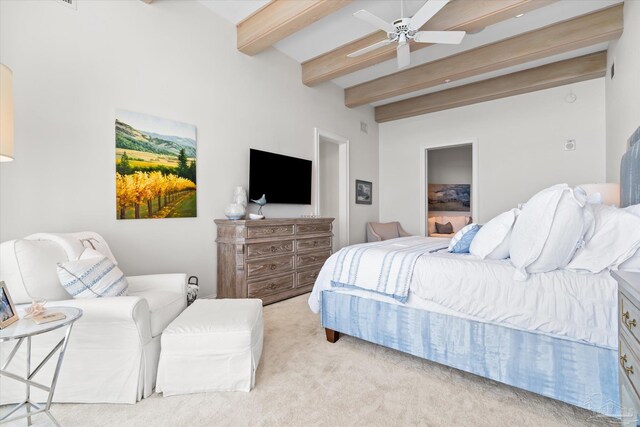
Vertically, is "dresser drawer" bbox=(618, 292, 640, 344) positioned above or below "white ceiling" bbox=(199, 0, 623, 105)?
below

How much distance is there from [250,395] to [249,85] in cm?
330

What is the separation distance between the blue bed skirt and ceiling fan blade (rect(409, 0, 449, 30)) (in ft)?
7.56

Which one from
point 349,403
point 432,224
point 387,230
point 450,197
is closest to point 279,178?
point 387,230

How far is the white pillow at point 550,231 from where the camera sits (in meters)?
1.46

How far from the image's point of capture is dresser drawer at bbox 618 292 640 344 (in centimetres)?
85

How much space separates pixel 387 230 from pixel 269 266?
2.97 metres

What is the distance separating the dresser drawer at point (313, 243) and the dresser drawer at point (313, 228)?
102 millimetres

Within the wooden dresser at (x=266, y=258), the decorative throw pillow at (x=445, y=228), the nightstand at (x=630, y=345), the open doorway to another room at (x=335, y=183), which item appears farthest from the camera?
the decorative throw pillow at (x=445, y=228)

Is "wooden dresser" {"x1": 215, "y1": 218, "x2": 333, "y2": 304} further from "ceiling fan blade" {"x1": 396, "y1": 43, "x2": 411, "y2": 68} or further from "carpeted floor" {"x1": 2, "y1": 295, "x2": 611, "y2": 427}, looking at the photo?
"ceiling fan blade" {"x1": 396, "y1": 43, "x2": 411, "y2": 68}

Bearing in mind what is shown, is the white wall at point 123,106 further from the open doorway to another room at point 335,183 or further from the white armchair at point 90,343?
the open doorway to another room at point 335,183

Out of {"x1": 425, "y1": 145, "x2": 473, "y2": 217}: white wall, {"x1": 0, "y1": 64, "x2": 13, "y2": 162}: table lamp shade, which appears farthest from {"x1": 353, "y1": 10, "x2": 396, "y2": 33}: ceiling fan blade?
{"x1": 425, "y1": 145, "x2": 473, "y2": 217}: white wall

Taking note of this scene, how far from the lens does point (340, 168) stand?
Result: 17.8 ft

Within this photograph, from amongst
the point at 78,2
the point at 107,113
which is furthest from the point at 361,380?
the point at 78,2

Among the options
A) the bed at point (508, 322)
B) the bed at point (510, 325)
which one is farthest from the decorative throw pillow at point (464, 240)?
the bed at point (510, 325)
